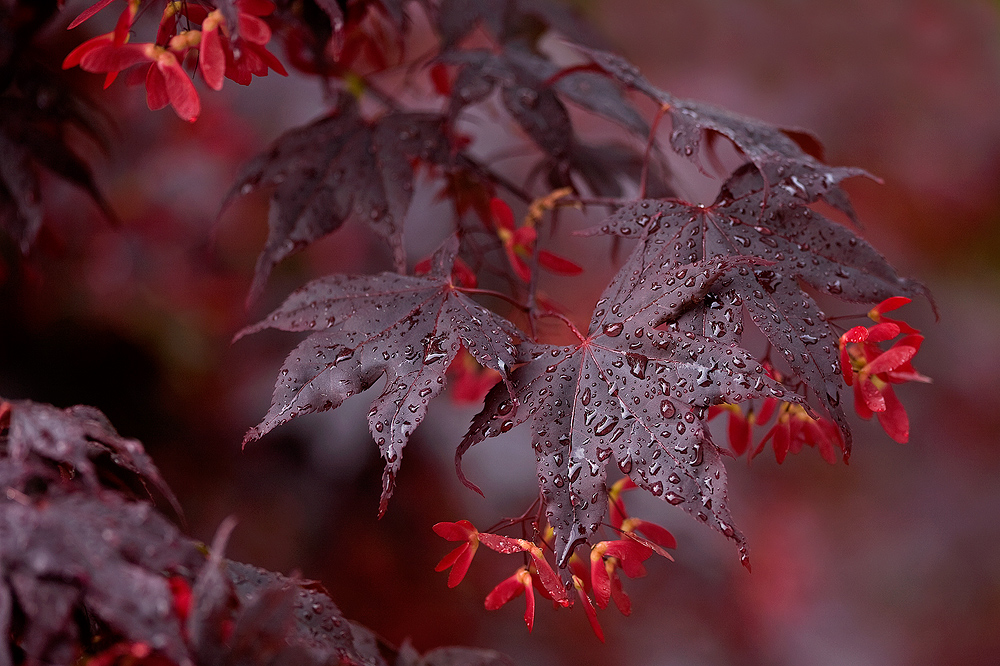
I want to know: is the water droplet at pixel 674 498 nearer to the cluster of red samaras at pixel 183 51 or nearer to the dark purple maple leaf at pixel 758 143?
the dark purple maple leaf at pixel 758 143

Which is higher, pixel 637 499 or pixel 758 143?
pixel 758 143

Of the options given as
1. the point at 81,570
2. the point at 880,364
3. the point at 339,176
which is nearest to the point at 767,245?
the point at 880,364

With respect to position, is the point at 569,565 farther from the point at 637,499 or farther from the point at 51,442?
the point at 637,499

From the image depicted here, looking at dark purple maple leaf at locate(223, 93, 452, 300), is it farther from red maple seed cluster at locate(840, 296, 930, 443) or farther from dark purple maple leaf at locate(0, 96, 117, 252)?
red maple seed cluster at locate(840, 296, 930, 443)

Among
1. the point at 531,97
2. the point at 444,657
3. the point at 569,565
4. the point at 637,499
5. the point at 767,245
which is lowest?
the point at 637,499

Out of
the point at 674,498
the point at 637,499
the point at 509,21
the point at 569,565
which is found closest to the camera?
the point at 674,498

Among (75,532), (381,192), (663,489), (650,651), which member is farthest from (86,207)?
(650,651)

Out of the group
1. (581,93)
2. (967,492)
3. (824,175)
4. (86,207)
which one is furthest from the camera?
(967,492)

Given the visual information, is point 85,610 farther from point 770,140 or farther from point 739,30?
point 739,30
